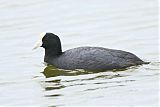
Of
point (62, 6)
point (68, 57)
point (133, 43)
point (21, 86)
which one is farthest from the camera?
point (62, 6)

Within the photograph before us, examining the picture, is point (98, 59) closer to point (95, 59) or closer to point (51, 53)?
point (95, 59)

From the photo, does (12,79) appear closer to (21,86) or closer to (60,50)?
(21,86)

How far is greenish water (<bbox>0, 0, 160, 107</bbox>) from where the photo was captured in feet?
34.9

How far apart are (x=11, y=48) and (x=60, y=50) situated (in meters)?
A: 1.59

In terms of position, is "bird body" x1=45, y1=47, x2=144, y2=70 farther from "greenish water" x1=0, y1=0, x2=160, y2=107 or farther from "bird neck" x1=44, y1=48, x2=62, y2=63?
"bird neck" x1=44, y1=48, x2=62, y2=63

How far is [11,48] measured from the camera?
568 inches

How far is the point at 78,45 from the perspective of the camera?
1451 cm

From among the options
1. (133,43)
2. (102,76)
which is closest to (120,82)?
(102,76)

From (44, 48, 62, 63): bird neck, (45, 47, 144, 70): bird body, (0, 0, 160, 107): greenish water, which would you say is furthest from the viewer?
(44, 48, 62, 63): bird neck

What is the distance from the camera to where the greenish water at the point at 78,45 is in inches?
418

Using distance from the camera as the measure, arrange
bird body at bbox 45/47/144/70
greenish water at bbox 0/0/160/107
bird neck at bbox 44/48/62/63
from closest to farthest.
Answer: greenish water at bbox 0/0/160/107 → bird body at bbox 45/47/144/70 → bird neck at bbox 44/48/62/63

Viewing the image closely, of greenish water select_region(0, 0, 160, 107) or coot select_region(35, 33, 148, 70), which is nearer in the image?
greenish water select_region(0, 0, 160, 107)

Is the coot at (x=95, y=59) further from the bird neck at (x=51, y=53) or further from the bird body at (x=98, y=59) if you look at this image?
the bird neck at (x=51, y=53)

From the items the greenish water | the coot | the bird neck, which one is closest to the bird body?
the coot
